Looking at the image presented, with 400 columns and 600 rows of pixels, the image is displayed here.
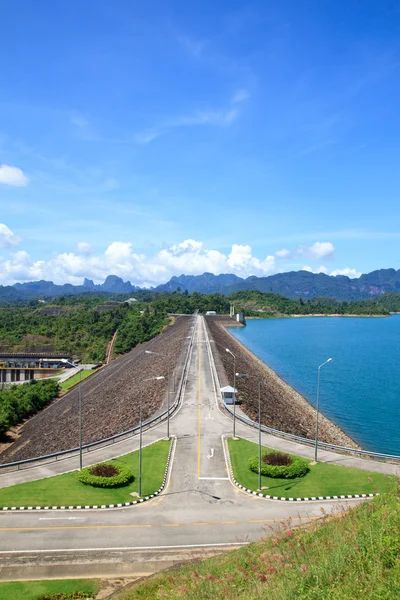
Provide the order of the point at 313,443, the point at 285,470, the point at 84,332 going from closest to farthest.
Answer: the point at 285,470, the point at 313,443, the point at 84,332

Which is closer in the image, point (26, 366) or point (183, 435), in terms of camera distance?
point (183, 435)

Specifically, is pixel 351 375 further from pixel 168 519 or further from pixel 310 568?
pixel 310 568

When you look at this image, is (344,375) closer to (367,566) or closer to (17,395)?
(17,395)

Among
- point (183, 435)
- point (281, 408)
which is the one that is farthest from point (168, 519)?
point (281, 408)

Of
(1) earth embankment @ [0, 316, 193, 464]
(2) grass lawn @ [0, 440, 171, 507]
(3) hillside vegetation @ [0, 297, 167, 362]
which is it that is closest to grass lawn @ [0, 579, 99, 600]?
(2) grass lawn @ [0, 440, 171, 507]

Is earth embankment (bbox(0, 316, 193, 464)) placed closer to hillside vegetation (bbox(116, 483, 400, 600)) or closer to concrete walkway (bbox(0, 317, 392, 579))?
concrete walkway (bbox(0, 317, 392, 579))

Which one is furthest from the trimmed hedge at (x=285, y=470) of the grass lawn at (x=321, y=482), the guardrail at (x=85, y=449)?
the guardrail at (x=85, y=449)
